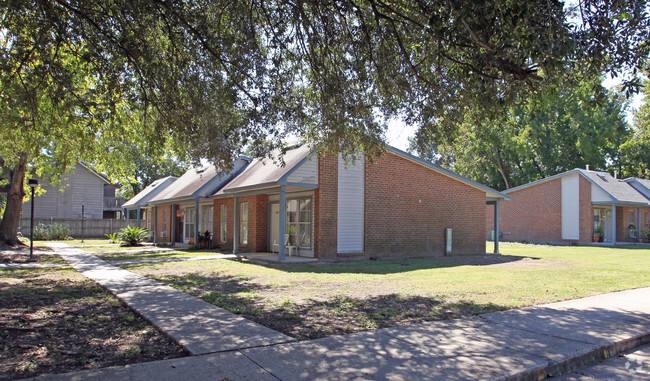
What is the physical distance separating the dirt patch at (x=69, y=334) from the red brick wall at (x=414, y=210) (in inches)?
427

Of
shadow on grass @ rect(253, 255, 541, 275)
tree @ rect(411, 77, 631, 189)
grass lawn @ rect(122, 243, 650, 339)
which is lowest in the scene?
shadow on grass @ rect(253, 255, 541, 275)

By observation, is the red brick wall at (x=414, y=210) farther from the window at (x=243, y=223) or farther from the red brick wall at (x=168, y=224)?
the red brick wall at (x=168, y=224)

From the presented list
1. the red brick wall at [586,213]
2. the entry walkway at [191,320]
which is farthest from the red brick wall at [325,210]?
the red brick wall at [586,213]

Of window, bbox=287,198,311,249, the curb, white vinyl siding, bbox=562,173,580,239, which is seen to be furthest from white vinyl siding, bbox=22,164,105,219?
the curb

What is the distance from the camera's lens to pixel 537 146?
4575 centimetres

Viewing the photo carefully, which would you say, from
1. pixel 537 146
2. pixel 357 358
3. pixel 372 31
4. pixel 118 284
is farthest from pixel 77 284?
pixel 537 146

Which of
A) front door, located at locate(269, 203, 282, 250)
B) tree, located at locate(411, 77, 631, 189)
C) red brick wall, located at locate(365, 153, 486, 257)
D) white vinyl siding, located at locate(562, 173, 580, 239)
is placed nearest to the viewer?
red brick wall, located at locate(365, 153, 486, 257)

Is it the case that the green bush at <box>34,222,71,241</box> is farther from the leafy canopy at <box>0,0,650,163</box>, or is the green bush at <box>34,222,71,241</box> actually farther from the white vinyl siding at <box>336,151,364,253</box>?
the white vinyl siding at <box>336,151,364,253</box>

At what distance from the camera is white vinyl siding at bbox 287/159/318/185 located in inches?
638

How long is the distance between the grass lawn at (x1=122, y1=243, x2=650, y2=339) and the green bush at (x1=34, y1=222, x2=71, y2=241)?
70.0 feet

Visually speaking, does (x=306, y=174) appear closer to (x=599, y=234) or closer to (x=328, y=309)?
(x=328, y=309)

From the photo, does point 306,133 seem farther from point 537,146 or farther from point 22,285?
point 537,146

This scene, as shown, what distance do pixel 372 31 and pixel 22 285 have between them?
10090 mm

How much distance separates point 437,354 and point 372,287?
512 cm
